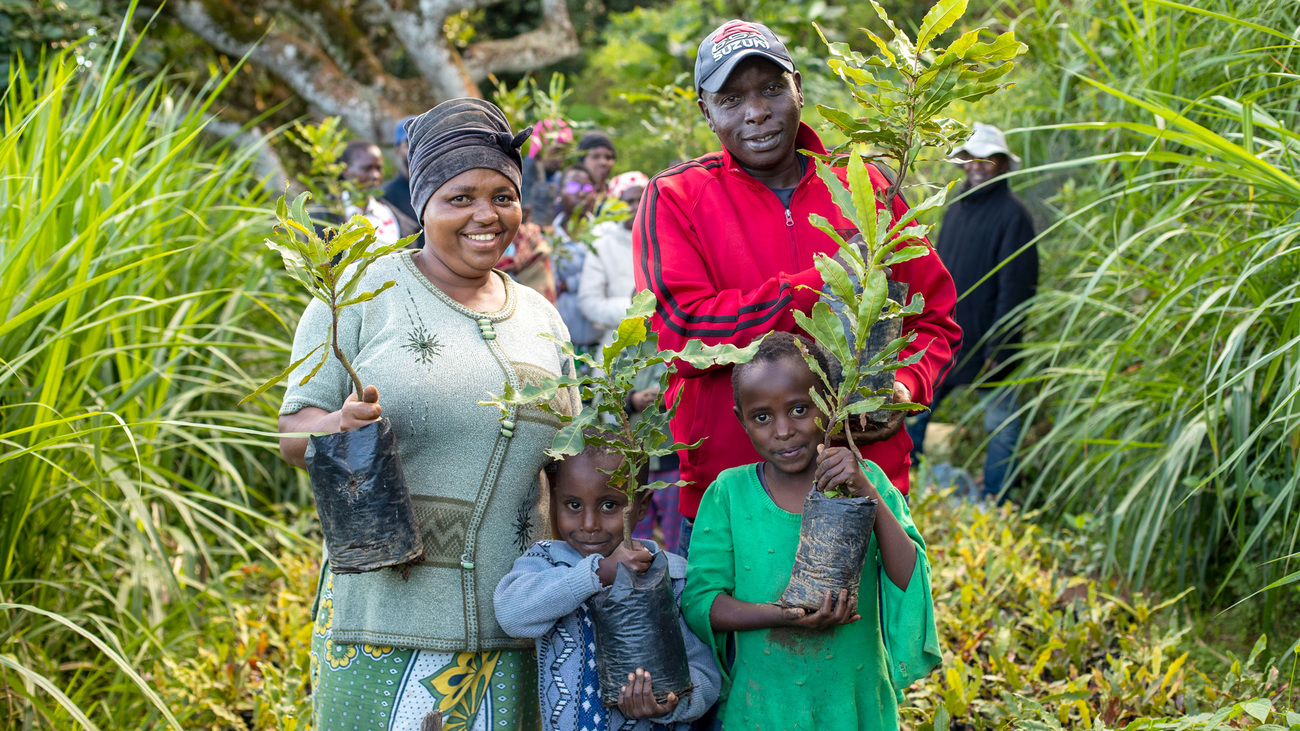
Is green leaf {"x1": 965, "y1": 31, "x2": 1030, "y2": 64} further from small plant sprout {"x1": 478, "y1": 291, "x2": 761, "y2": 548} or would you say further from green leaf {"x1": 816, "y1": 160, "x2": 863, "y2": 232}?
small plant sprout {"x1": 478, "y1": 291, "x2": 761, "y2": 548}

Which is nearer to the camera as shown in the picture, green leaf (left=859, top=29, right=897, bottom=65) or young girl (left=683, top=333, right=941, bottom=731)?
green leaf (left=859, top=29, right=897, bottom=65)

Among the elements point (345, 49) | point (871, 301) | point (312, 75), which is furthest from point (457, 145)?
point (345, 49)

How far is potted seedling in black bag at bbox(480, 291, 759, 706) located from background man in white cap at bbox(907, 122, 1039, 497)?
139 inches

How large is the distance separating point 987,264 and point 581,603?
3.95 metres

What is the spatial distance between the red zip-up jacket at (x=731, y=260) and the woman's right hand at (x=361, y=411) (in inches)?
25.4

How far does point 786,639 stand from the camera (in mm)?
1981

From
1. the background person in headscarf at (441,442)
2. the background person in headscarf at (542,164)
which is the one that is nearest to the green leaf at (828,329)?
the background person in headscarf at (441,442)

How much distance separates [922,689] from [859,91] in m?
1.95

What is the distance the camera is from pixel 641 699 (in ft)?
5.96

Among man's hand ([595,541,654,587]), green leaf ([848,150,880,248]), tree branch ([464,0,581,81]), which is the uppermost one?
tree branch ([464,0,581,81])

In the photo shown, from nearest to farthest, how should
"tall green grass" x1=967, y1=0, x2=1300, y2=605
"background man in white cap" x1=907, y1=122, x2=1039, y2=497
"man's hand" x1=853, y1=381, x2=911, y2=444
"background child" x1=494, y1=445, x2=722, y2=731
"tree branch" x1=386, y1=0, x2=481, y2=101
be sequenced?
"background child" x1=494, y1=445, x2=722, y2=731
"man's hand" x1=853, y1=381, x2=911, y2=444
"tall green grass" x1=967, y1=0, x2=1300, y2=605
"background man in white cap" x1=907, y1=122, x2=1039, y2=497
"tree branch" x1=386, y1=0, x2=481, y2=101

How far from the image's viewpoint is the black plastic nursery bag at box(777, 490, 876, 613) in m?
1.74

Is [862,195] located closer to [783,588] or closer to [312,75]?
[783,588]

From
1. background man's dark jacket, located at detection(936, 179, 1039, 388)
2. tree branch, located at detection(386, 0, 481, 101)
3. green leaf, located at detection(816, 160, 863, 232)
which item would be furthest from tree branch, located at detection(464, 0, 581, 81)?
green leaf, located at detection(816, 160, 863, 232)
